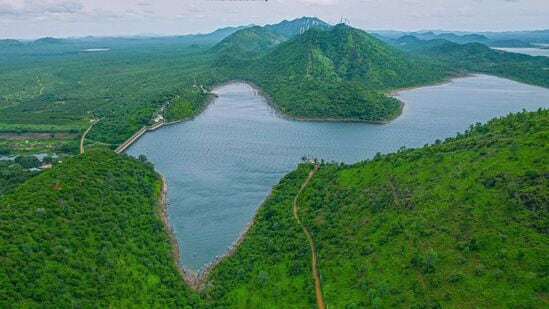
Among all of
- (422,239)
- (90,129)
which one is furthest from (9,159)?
(422,239)

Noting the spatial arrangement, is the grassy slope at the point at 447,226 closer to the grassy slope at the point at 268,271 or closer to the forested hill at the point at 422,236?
the forested hill at the point at 422,236

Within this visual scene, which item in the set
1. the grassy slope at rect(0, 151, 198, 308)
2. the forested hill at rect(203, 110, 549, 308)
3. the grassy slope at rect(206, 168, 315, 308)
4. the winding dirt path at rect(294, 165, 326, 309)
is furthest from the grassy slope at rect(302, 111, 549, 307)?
the grassy slope at rect(0, 151, 198, 308)

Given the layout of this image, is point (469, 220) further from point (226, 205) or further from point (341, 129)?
point (341, 129)

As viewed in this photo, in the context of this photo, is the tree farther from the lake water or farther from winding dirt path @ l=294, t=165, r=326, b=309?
winding dirt path @ l=294, t=165, r=326, b=309

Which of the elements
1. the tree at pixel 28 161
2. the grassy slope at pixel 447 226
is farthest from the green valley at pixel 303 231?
the tree at pixel 28 161

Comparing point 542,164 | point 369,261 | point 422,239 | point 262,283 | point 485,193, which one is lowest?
point 262,283

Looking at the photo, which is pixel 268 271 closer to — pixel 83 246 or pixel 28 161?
pixel 83 246

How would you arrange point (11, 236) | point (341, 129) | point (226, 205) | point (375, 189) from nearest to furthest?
point (11, 236) → point (375, 189) → point (226, 205) → point (341, 129)

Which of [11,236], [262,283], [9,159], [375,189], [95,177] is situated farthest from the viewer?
[9,159]
